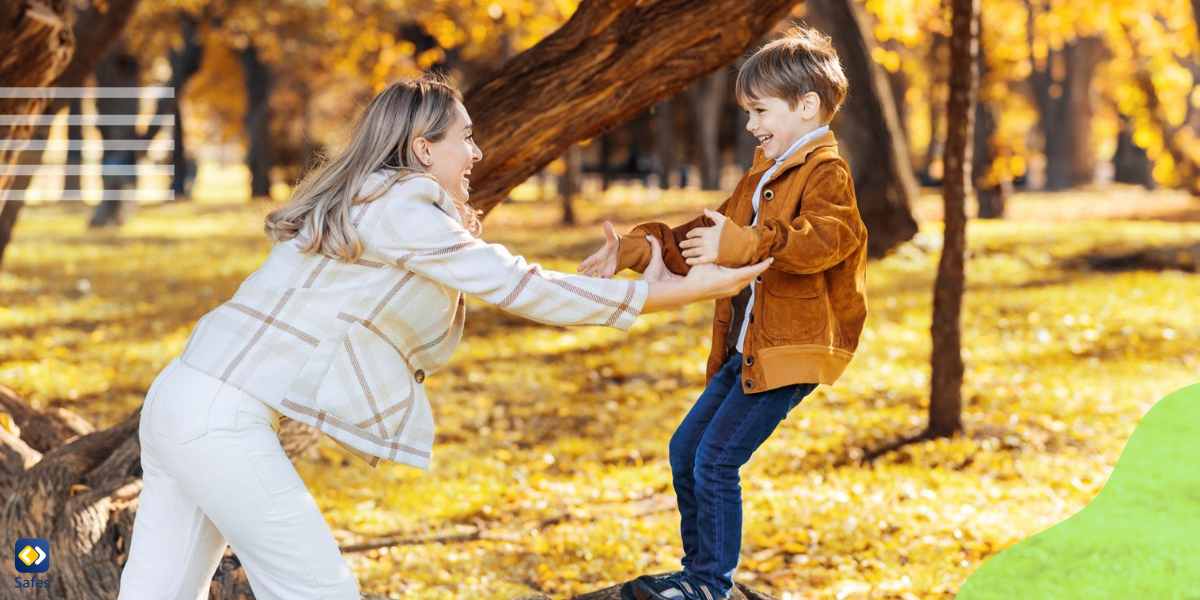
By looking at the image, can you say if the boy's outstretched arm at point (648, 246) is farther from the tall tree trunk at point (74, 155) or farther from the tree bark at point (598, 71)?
the tall tree trunk at point (74, 155)

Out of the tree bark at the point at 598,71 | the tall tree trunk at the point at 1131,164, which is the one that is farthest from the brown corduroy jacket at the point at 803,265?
the tall tree trunk at the point at 1131,164

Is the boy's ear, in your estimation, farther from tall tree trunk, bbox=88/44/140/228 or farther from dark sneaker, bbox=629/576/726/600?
tall tree trunk, bbox=88/44/140/228

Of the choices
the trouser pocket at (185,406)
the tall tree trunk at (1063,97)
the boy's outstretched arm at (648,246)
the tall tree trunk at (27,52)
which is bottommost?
the trouser pocket at (185,406)

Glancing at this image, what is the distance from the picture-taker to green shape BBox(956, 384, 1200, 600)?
454cm

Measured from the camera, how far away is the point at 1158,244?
45.0 ft

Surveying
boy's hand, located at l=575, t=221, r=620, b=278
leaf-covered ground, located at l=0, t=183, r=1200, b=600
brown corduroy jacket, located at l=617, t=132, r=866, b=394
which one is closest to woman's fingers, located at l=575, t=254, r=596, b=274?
boy's hand, located at l=575, t=221, r=620, b=278

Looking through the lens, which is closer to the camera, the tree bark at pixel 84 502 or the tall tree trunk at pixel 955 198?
the tree bark at pixel 84 502

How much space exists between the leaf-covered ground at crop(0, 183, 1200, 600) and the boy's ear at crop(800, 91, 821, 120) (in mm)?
2509

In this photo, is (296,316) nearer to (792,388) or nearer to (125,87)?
(792,388)

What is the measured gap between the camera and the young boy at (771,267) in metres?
2.92

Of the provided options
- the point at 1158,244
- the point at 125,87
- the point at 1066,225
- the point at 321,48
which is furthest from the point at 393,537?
the point at 321,48

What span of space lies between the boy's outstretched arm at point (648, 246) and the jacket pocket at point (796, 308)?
0.30 metres

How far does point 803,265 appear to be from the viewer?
114 inches

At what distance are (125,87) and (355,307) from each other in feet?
76.4
